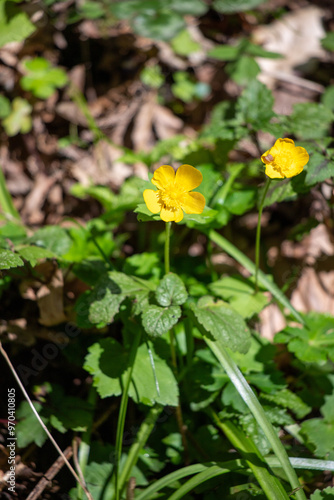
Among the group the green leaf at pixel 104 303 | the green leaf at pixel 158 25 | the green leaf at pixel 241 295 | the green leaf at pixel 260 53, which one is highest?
the green leaf at pixel 158 25

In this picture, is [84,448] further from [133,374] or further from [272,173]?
[272,173]

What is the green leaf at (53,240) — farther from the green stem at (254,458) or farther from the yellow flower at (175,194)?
the green stem at (254,458)

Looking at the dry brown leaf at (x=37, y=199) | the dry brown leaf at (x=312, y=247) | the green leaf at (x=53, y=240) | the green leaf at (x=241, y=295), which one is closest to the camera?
the green leaf at (x=241, y=295)

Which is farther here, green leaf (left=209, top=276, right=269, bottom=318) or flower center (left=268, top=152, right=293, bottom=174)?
green leaf (left=209, top=276, right=269, bottom=318)

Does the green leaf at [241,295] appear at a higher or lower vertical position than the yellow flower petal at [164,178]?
lower

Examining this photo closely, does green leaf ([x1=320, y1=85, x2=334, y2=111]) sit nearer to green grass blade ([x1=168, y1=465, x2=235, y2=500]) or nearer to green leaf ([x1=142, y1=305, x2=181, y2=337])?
green leaf ([x1=142, y1=305, x2=181, y2=337])

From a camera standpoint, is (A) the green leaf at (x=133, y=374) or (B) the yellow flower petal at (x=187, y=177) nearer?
(B) the yellow flower petal at (x=187, y=177)

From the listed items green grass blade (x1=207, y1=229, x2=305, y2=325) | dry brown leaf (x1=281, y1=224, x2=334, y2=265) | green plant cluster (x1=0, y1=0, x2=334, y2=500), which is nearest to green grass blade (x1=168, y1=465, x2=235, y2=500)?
green plant cluster (x1=0, y1=0, x2=334, y2=500)

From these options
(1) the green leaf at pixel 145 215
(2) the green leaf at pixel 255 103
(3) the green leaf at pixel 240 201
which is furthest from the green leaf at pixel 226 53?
(1) the green leaf at pixel 145 215
